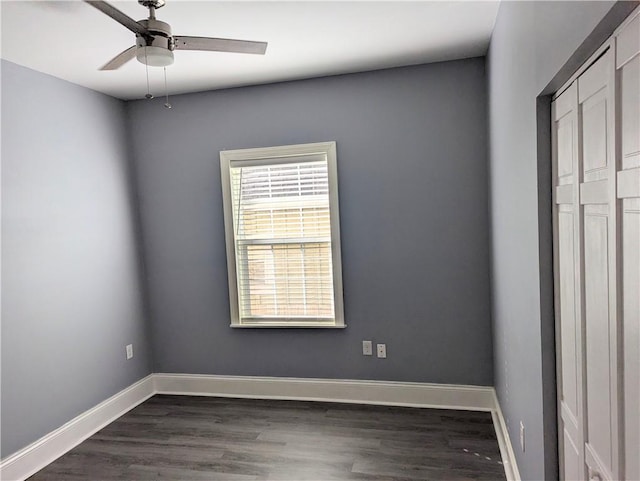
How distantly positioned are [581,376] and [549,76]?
932mm

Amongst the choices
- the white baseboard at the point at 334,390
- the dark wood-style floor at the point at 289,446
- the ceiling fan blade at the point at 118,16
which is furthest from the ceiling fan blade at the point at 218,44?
the white baseboard at the point at 334,390

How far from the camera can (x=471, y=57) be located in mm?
3219

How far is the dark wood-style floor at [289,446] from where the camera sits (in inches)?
105

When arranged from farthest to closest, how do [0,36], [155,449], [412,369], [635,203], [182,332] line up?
[182,332], [412,369], [155,449], [0,36], [635,203]

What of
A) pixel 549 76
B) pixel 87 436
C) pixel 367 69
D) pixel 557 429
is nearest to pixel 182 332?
pixel 87 436

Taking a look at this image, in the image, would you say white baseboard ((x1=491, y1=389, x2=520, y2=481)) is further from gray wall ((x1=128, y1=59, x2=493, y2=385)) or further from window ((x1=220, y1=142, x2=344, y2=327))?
window ((x1=220, y1=142, x2=344, y2=327))

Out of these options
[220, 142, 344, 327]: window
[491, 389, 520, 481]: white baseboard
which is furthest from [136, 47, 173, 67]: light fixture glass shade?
[491, 389, 520, 481]: white baseboard

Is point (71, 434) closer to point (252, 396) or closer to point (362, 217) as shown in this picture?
point (252, 396)

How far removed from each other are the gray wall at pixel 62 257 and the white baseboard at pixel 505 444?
9.59 ft

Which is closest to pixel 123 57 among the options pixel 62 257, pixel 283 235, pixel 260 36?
pixel 260 36

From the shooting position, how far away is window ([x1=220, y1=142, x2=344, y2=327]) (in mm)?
3566

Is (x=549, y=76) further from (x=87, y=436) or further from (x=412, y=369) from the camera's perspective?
(x=87, y=436)

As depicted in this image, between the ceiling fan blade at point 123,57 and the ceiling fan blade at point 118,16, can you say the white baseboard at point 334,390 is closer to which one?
the ceiling fan blade at point 123,57

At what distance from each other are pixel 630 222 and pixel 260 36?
2302mm
